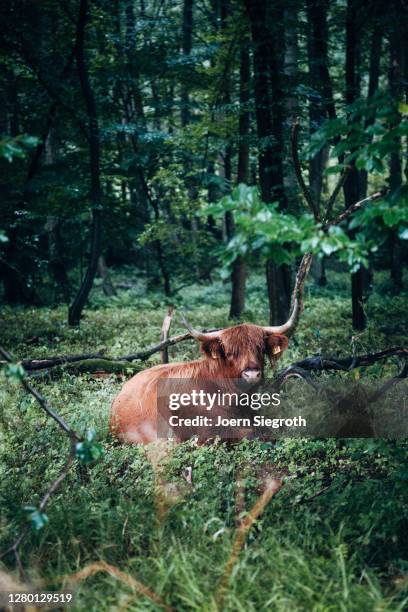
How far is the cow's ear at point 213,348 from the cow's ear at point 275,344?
0.51 m

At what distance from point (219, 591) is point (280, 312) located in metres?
7.39

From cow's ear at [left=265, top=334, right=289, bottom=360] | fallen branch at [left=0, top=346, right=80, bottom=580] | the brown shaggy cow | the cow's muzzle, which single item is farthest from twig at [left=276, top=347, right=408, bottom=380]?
fallen branch at [left=0, top=346, right=80, bottom=580]

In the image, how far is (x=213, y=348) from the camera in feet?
18.4

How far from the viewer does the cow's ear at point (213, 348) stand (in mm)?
5617

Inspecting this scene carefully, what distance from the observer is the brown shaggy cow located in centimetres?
546

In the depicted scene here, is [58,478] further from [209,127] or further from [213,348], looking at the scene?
[209,127]

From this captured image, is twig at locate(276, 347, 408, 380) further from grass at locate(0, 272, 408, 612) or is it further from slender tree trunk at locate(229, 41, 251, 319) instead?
slender tree trunk at locate(229, 41, 251, 319)

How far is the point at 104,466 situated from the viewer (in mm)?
5043

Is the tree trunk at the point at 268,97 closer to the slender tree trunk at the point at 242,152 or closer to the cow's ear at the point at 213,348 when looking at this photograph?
the slender tree trunk at the point at 242,152

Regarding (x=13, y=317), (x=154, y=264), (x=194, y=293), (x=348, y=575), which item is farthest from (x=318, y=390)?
(x=154, y=264)

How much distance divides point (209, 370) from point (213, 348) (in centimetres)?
30

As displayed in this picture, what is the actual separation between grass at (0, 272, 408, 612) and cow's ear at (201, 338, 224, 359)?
0.95m

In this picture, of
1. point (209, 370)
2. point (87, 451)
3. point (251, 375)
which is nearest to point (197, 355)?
point (209, 370)

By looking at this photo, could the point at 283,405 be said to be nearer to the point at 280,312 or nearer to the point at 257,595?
the point at 257,595
